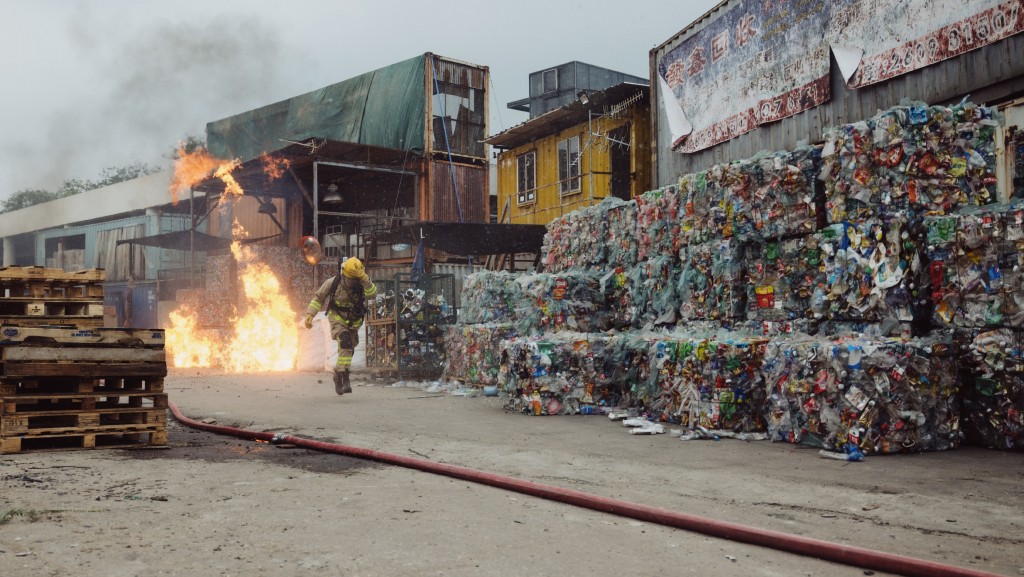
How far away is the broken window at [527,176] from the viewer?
21.7 m

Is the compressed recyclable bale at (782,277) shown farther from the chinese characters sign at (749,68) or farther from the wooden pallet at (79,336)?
the wooden pallet at (79,336)

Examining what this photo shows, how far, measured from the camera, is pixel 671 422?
812cm

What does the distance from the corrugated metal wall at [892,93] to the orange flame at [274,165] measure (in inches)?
433

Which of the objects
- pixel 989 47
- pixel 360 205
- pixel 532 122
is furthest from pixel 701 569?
pixel 360 205

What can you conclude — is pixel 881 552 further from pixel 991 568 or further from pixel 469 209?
pixel 469 209

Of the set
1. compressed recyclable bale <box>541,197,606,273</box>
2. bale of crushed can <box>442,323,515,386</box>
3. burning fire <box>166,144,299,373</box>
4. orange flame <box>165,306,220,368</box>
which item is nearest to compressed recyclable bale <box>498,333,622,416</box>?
compressed recyclable bale <box>541,197,606,273</box>

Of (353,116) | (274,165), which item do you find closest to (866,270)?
(274,165)

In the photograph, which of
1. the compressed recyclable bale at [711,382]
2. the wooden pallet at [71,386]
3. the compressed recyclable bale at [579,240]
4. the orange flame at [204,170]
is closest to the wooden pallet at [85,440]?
the wooden pallet at [71,386]

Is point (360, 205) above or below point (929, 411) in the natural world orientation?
above

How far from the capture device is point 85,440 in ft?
21.8

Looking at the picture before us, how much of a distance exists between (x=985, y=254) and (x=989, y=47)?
3.73m

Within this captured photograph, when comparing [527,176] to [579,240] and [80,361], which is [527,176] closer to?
[579,240]

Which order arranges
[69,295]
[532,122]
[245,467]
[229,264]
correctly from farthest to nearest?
[229,264], [532,122], [69,295], [245,467]

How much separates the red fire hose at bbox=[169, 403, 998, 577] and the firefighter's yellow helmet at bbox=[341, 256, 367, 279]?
19.8 ft
